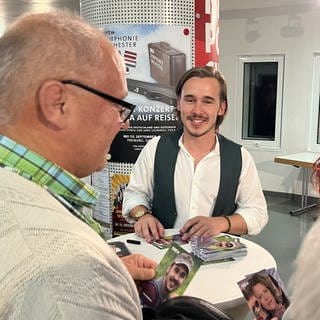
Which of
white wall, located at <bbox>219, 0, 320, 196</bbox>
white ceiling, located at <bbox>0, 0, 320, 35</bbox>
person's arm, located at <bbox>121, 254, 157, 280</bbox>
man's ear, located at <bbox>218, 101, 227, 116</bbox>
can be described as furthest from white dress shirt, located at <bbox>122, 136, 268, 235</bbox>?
white ceiling, located at <bbox>0, 0, 320, 35</bbox>

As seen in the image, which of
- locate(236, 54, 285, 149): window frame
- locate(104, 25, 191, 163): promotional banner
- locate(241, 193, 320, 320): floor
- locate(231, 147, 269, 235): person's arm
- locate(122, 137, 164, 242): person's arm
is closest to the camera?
locate(231, 147, 269, 235): person's arm

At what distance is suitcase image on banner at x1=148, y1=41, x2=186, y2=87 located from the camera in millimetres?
2902

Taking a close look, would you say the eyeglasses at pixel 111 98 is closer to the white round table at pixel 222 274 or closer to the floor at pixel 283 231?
the white round table at pixel 222 274

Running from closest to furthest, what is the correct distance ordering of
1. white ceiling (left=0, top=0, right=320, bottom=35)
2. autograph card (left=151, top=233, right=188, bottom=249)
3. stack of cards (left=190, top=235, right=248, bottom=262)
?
stack of cards (left=190, top=235, right=248, bottom=262) < autograph card (left=151, top=233, right=188, bottom=249) < white ceiling (left=0, top=0, right=320, bottom=35)

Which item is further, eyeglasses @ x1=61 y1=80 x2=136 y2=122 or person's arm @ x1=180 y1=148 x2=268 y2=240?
person's arm @ x1=180 y1=148 x2=268 y2=240

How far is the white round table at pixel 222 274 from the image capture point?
1.55 metres

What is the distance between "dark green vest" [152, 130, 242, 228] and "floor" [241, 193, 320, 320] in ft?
6.38

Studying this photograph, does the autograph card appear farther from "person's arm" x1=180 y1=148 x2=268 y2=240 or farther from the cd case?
the cd case

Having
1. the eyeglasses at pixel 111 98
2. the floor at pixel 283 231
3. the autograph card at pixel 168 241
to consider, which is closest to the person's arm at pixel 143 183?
the autograph card at pixel 168 241

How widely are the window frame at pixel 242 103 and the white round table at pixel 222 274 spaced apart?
5.08 meters

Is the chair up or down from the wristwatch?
down

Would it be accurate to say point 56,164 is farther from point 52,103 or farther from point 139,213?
point 139,213

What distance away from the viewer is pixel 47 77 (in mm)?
887

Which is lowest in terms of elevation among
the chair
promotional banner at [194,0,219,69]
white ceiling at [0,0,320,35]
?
the chair
